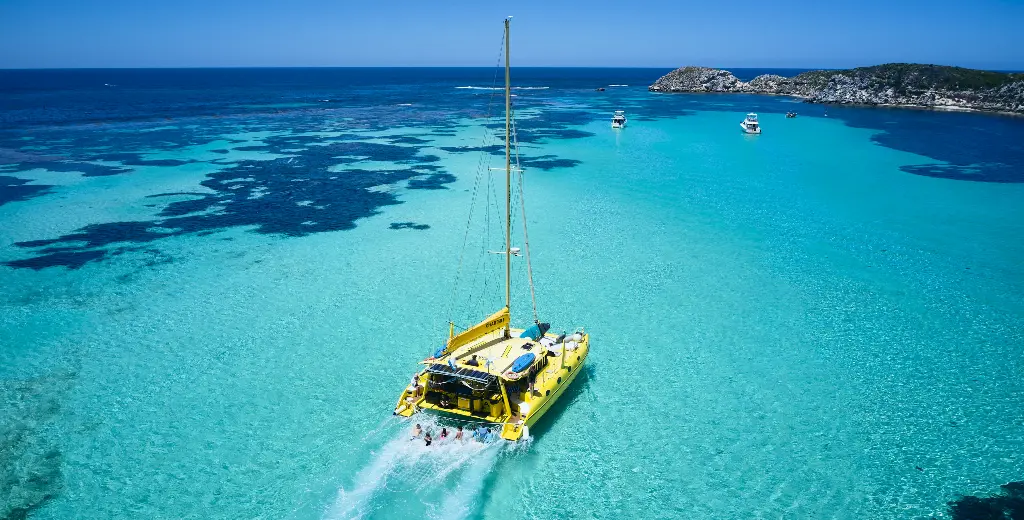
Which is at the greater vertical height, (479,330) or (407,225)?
(407,225)

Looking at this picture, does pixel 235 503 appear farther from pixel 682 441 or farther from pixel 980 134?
pixel 980 134

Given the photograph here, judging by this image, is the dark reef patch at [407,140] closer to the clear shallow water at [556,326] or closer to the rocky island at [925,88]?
the clear shallow water at [556,326]

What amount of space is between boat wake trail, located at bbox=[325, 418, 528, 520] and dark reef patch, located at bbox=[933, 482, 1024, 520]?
1247 cm

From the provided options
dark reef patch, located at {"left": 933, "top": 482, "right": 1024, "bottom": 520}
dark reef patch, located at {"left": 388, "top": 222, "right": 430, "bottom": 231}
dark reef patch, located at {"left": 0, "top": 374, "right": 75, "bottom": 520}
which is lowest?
dark reef patch, located at {"left": 933, "top": 482, "right": 1024, "bottom": 520}

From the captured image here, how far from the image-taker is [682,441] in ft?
64.2

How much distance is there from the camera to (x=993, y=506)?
53.7ft

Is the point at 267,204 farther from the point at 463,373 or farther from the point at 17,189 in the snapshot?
the point at 463,373

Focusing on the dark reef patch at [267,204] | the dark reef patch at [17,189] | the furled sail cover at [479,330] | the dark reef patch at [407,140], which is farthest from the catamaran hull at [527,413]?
the dark reef patch at [407,140]

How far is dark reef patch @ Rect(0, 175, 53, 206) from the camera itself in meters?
50.2

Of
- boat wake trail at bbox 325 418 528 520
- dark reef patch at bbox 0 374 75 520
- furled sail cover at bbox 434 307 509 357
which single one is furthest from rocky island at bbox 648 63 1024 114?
dark reef patch at bbox 0 374 75 520

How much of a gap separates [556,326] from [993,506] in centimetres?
1630

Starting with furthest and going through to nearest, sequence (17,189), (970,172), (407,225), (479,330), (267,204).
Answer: (970,172) → (17,189) → (267,204) → (407,225) → (479,330)

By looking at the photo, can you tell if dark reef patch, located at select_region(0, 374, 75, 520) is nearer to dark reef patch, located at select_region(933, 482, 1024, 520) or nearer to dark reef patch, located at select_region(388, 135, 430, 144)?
dark reef patch, located at select_region(933, 482, 1024, 520)

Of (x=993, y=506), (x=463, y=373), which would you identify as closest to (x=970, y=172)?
(x=993, y=506)
